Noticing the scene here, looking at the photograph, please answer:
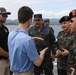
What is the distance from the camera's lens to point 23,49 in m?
3.25

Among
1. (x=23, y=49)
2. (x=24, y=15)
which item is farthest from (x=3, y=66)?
(x=24, y=15)

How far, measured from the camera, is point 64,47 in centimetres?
496

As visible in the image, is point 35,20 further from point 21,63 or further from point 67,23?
point 21,63

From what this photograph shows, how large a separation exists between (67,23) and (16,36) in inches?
79.0

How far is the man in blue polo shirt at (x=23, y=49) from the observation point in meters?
3.22

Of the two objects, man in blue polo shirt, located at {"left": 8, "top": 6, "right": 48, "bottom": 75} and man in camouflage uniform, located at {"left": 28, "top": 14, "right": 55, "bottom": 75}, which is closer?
man in blue polo shirt, located at {"left": 8, "top": 6, "right": 48, "bottom": 75}

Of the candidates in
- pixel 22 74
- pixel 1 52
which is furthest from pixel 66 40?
pixel 22 74

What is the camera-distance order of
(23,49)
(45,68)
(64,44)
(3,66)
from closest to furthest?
(23,49)
(3,66)
(64,44)
(45,68)

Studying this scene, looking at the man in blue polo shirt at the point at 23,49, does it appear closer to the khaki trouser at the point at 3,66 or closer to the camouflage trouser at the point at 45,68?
the khaki trouser at the point at 3,66

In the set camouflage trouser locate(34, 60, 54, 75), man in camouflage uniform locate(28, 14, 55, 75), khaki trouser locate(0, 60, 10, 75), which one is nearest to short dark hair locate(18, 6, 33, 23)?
khaki trouser locate(0, 60, 10, 75)

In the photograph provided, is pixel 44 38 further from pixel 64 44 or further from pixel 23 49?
pixel 23 49

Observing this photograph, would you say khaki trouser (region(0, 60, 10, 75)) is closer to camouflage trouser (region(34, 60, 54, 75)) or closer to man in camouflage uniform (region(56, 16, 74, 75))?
man in camouflage uniform (region(56, 16, 74, 75))

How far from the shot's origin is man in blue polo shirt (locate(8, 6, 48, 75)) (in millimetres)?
3221

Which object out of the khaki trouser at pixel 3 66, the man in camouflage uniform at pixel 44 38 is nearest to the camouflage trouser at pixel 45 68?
the man in camouflage uniform at pixel 44 38
